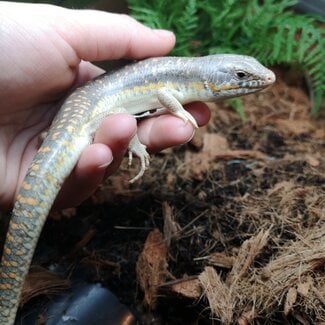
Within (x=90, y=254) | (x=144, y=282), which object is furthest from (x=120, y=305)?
(x=90, y=254)

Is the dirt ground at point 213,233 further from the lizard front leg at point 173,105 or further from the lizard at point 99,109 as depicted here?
the lizard front leg at point 173,105

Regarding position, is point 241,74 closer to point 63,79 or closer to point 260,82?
point 260,82

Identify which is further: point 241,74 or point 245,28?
point 245,28

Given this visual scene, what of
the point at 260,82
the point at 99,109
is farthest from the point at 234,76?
the point at 99,109

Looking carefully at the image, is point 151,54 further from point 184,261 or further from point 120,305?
point 120,305

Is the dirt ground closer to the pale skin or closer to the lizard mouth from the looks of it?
the pale skin

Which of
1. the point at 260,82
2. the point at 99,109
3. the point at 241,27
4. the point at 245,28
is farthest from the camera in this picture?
the point at 241,27

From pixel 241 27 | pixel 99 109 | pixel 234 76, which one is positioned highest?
pixel 234 76
